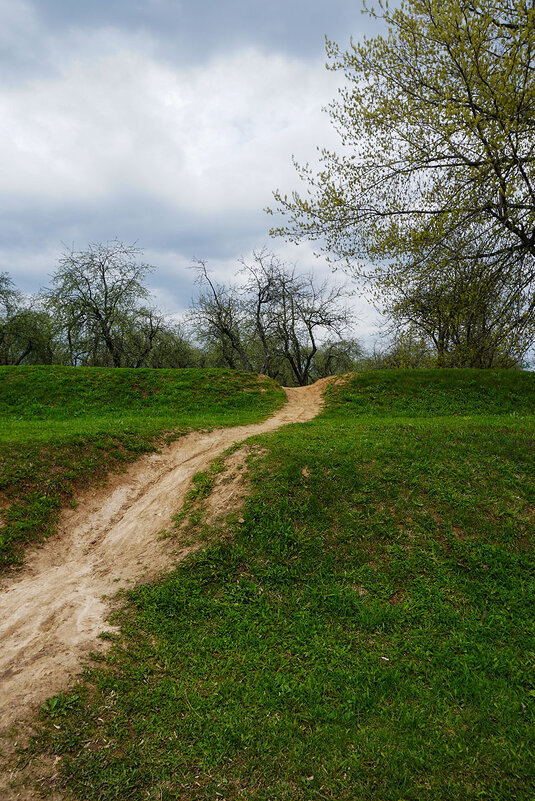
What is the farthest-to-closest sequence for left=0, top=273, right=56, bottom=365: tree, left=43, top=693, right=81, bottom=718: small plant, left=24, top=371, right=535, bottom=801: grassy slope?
left=0, top=273, right=56, bottom=365: tree < left=43, top=693, right=81, bottom=718: small plant < left=24, top=371, right=535, bottom=801: grassy slope

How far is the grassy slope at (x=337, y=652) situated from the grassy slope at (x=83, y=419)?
4115 millimetres

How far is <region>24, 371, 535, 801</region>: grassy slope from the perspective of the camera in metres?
3.49

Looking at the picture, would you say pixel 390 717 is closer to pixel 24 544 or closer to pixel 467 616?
pixel 467 616

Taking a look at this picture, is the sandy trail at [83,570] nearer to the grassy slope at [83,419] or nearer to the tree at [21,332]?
the grassy slope at [83,419]

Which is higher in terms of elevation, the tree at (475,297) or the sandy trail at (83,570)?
the tree at (475,297)

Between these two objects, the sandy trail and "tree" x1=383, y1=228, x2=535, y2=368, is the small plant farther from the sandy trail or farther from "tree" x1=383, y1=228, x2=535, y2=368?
"tree" x1=383, y1=228, x2=535, y2=368

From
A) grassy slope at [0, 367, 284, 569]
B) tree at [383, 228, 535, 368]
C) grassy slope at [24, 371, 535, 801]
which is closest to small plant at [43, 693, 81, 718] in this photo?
grassy slope at [24, 371, 535, 801]

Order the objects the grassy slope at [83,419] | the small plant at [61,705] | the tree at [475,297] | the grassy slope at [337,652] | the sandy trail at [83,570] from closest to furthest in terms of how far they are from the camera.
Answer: the grassy slope at [337,652], the small plant at [61,705], the sandy trail at [83,570], the grassy slope at [83,419], the tree at [475,297]

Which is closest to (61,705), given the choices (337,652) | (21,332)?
(337,652)

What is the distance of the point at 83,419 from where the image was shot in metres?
14.2

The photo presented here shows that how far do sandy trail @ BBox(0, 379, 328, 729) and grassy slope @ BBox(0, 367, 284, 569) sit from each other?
1.87 feet

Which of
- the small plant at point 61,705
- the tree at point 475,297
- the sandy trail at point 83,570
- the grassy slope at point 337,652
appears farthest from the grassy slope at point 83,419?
the tree at point 475,297

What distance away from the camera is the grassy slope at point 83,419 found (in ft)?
27.2

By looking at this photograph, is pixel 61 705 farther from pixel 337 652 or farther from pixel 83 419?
pixel 83 419
